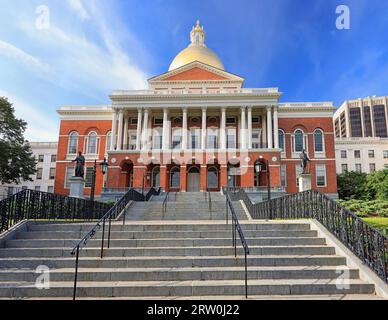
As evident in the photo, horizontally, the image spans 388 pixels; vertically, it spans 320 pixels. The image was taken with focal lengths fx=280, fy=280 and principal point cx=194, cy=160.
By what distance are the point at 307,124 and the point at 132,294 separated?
1522 inches

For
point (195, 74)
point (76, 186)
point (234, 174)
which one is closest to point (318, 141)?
point (234, 174)

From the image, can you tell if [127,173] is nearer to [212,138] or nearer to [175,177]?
[175,177]

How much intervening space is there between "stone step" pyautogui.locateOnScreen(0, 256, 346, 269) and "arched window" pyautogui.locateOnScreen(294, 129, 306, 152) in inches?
1353

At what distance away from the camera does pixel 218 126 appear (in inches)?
1545

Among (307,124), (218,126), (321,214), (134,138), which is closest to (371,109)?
(307,124)

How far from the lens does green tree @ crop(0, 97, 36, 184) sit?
106ft

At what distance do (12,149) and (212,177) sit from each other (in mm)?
24420

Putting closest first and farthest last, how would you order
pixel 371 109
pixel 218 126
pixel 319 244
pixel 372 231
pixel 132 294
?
pixel 132 294 < pixel 372 231 < pixel 319 244 < pixel 218 126 < pixel 371 109

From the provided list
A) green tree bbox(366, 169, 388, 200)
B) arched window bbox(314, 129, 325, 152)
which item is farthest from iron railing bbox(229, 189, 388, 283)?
arched window bbox(314, 129, 325, 152)

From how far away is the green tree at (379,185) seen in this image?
1130 inches
